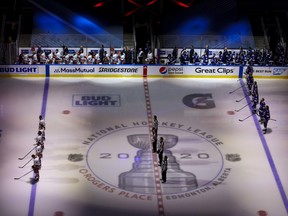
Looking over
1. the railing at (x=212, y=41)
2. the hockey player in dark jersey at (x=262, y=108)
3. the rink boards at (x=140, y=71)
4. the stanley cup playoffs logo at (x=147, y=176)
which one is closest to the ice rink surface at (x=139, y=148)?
the stanley cup playoffs logo at (x=147, y=176)

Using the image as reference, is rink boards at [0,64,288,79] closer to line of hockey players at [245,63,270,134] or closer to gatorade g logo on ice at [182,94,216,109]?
line of hockey players at [245,63,270,134]

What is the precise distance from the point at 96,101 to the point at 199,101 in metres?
3.86

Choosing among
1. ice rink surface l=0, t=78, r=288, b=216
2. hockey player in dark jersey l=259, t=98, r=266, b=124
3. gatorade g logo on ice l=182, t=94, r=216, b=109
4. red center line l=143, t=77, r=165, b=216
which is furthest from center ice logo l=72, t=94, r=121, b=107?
hockey player in dark jersey l=259, t=98, r=266, b=124

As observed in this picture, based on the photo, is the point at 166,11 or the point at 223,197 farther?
the point at 166,11

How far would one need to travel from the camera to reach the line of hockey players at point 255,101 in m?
26.6

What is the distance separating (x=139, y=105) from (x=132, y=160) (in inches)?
155

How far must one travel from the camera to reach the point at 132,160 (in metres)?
25.1

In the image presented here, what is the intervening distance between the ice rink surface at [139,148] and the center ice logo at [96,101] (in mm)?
39

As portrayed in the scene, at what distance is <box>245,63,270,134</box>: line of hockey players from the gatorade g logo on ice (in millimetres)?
1520

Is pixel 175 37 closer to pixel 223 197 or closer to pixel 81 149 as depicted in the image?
pixel 81 149

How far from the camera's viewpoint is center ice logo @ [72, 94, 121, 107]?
2856 centimetres

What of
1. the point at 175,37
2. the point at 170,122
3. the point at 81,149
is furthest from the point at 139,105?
the point at 175,37

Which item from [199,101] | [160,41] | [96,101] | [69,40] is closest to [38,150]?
[96,101]

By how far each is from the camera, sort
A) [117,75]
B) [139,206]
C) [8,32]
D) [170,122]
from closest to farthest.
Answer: [139,206]
[170,122]
[117,75]
[8,32]
